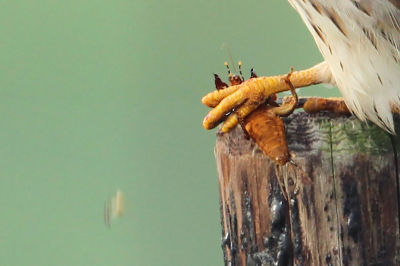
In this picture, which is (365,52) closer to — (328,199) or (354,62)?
(354,62)

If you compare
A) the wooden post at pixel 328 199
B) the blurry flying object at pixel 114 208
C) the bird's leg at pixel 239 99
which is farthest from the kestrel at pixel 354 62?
the blurry flying object at pixel 114 208

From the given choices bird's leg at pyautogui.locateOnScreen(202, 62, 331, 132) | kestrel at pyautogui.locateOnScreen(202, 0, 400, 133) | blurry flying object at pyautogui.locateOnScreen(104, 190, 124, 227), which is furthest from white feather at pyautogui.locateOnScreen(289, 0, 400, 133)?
blurry flying object at pyautogui.locateOnScreen(104, 190, 124, 227)

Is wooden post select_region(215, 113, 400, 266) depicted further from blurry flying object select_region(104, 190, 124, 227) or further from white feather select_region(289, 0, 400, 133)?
blurry flying object select_region(104, 190, 124, 227)

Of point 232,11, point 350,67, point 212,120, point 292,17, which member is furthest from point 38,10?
point 350,67

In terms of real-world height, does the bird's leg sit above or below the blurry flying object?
above

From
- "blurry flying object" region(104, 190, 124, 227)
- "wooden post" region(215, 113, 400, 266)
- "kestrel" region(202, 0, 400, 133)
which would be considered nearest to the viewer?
"wooden post" region(215, 113, 400, 266)

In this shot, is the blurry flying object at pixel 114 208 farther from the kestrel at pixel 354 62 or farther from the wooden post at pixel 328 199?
the wooden post at pixel 328 199

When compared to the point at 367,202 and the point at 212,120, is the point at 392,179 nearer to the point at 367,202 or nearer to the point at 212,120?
the point at 367,202

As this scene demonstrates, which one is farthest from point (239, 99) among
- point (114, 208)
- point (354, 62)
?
point (114, 208)
